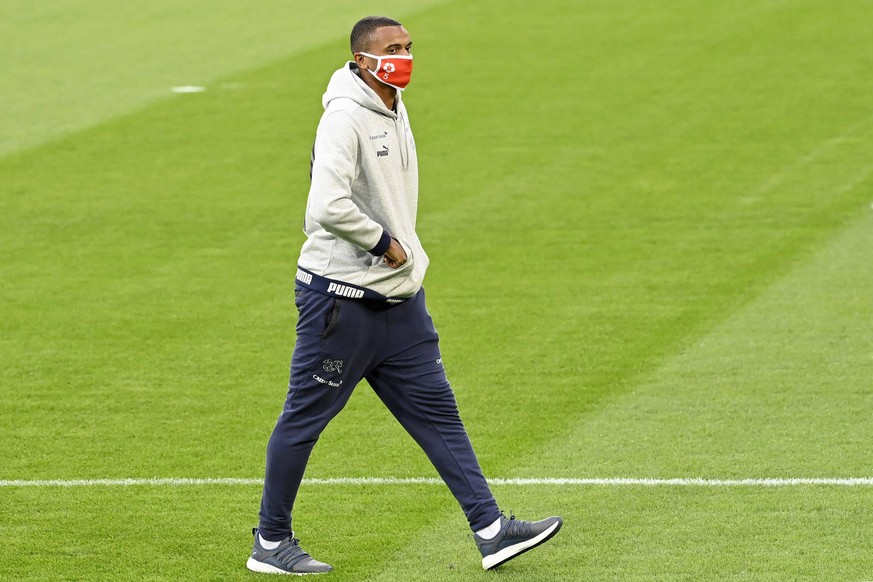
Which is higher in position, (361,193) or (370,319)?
(361,193)

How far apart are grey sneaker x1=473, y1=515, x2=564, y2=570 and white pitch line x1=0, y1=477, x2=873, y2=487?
1.18 metres

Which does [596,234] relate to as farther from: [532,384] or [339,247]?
[339,247]

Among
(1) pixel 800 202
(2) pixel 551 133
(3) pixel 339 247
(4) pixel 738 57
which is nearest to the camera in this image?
(3) pixel 339 247

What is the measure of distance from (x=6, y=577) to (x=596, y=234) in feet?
27.2

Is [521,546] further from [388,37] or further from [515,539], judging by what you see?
[388,37]

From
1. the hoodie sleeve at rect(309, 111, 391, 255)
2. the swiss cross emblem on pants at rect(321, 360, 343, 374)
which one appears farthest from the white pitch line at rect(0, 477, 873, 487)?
the hoodie sleeve at rect(309, 111, 391, 255)

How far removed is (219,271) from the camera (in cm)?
1287

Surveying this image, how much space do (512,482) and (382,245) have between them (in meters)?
1.91

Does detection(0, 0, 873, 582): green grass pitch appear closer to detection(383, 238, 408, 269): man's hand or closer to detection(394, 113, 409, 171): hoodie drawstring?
detection(383, 238, 408, 269): man's hand

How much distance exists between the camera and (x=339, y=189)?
6.00 metres

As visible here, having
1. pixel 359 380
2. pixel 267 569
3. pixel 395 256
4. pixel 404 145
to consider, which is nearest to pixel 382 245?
pixel 395 256

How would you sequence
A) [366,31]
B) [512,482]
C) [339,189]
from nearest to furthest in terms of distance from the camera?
[339,189] → [366,31] → [512,482]

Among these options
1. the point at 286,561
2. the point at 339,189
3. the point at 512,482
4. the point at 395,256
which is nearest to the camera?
the point at 339,189

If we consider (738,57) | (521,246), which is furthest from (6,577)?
(738,57)
